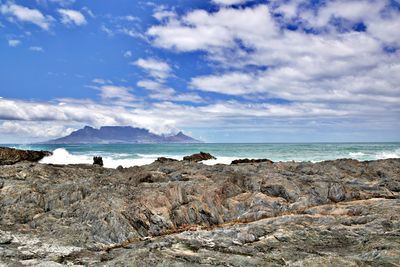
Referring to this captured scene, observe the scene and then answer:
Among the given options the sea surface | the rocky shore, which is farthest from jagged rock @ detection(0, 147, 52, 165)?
the rocky shore

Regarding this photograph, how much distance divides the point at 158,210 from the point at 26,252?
445 cm

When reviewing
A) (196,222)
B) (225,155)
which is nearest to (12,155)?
(196,222)

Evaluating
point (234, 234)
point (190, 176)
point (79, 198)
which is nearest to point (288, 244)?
point (234, 234)

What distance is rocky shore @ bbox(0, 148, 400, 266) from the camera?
6.68 m

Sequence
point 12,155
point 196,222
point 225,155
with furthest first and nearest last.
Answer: point 225,155 < point 12,155 < point 196,222

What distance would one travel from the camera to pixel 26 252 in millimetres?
7375

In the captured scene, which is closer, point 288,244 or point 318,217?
point 288,244

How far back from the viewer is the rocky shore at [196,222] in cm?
668

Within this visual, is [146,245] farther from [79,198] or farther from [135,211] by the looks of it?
[79,198]

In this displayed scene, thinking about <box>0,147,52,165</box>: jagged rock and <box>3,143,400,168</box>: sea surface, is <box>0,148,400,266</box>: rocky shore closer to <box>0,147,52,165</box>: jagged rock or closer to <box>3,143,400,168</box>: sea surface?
<box>0,147,52,165</box>: jagged rock

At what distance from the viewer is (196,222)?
37.3 ft

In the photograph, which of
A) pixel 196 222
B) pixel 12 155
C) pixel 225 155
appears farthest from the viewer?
pixel 225 155

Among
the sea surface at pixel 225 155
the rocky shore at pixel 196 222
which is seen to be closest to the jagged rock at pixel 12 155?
the sea surface at pixel 225 155

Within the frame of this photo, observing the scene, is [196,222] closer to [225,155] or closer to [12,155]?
[12,155]
